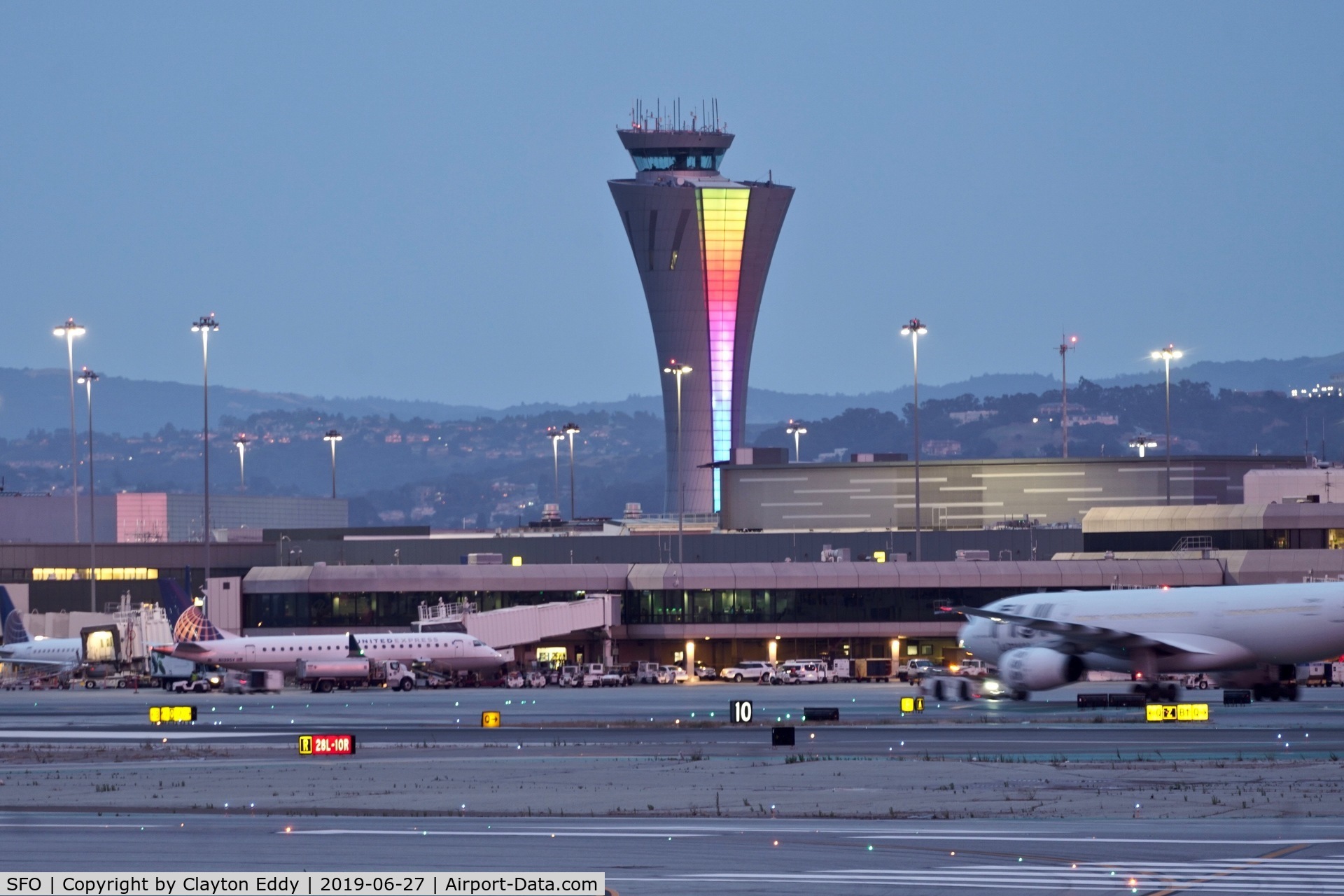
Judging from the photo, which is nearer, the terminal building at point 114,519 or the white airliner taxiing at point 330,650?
the white airliner taxiing at point 330,650

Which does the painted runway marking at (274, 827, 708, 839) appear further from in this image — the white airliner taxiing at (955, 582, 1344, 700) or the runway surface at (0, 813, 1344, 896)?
the white airliner taxiing at (955, 582, 1344, 700)

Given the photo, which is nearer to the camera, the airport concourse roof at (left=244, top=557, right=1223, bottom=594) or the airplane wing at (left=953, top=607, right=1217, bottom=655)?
the airplane wing at (left=953, top=607, right=1217, bottom=655)

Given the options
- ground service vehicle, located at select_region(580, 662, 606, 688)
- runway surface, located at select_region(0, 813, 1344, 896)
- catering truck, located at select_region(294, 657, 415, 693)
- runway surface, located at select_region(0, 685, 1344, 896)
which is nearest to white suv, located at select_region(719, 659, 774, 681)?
ground service vehicle, located at select_region(580, 662, 606, 688)

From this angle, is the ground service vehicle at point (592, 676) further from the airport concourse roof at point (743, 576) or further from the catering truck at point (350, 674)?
the airport concourse roof at point (743, 576)

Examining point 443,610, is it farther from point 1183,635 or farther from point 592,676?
point 1183,635

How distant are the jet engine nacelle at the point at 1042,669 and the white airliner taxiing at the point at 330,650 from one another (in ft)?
136

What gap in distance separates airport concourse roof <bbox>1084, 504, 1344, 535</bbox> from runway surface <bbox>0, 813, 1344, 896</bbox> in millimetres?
95481

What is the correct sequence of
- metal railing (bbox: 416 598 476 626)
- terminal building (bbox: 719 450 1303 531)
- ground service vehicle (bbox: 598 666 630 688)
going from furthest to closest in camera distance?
terminal building (bbox: 719 450 1303 531) → metal railing (bbox: 416 598 476 626) → ground service vehicle (bbox: 598 666 630 688)

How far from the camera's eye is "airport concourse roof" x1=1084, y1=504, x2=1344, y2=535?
118 m

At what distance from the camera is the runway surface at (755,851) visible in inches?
904

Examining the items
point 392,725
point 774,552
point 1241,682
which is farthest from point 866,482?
point 392,725

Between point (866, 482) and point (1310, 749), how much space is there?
116398 mm

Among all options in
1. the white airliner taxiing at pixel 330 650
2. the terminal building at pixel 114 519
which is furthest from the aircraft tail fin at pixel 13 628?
the terminal building at pixel 114 519

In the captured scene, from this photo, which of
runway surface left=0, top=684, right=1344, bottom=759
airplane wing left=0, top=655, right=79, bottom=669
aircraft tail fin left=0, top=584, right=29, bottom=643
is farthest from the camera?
aircraft tail fin left=0, top=584, right=29, bottom=643
